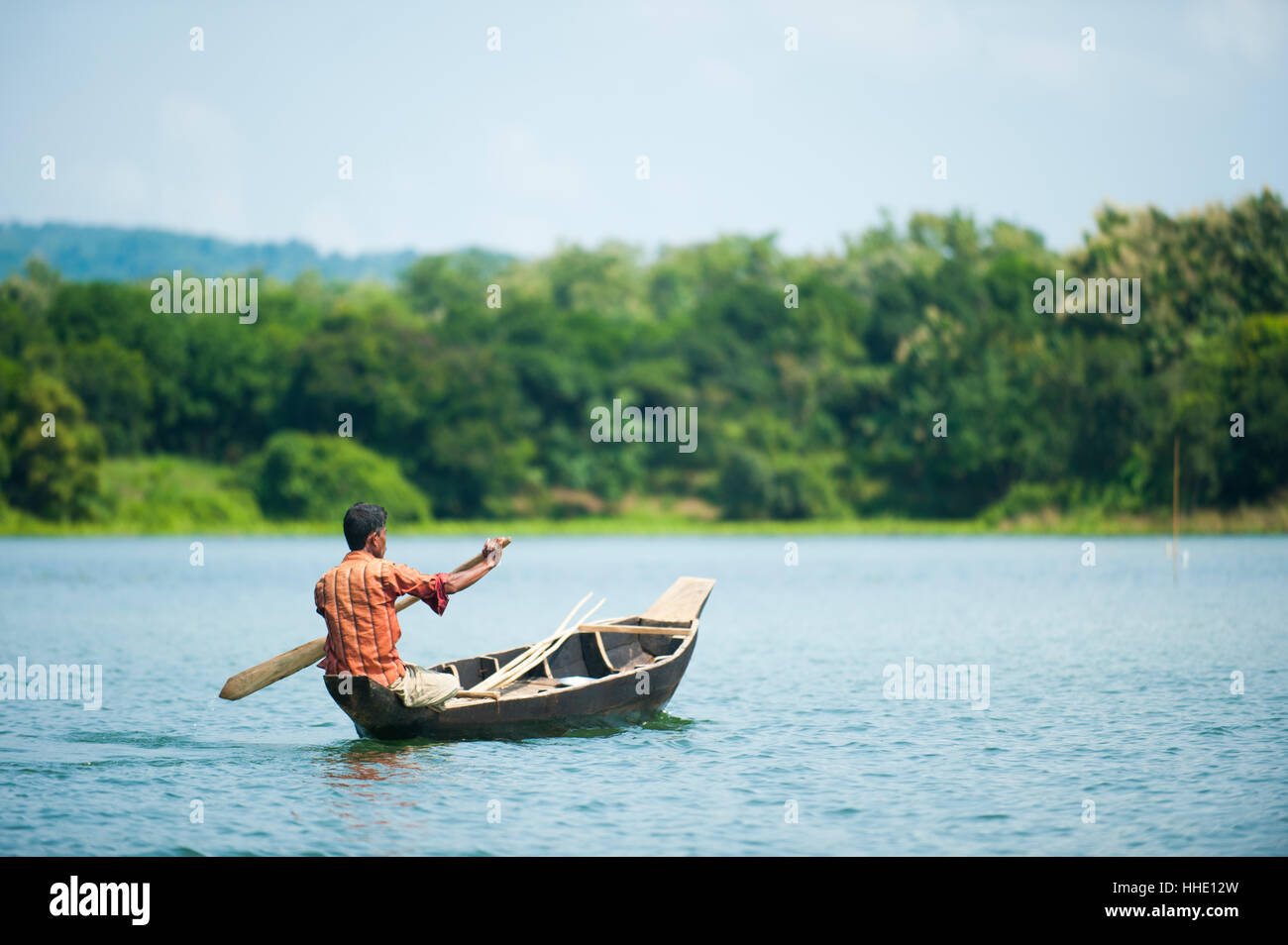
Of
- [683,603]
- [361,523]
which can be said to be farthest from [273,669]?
[683,603]

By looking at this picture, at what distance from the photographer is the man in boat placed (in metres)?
14.0

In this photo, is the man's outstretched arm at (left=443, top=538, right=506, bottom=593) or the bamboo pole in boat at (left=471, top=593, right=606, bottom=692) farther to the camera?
the bamboo pole in boat at (left=471, top=593, right=606, bottom=692)

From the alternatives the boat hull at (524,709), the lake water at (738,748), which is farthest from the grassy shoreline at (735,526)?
the boat hull at (524,709)

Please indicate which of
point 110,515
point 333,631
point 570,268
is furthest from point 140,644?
point 570,268

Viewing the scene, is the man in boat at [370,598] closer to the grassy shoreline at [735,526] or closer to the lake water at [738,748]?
the lake water at [738,748]

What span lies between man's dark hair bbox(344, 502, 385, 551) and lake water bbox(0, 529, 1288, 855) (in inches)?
91.8

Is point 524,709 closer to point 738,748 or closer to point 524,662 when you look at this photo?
point 524,662

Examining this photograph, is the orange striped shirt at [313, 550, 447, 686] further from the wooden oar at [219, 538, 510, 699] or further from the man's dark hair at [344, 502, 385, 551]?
the wooden oar at [219, 538, 510, 699]

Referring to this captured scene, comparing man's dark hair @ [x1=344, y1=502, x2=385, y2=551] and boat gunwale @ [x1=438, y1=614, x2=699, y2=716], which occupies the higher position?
man's dark hair @ [x1=344, y1=502, x2=385, y2=551]

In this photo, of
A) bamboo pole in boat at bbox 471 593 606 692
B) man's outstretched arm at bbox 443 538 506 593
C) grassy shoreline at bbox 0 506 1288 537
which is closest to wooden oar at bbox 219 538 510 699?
man's outstretched arm at bbox 443 538 506 593
